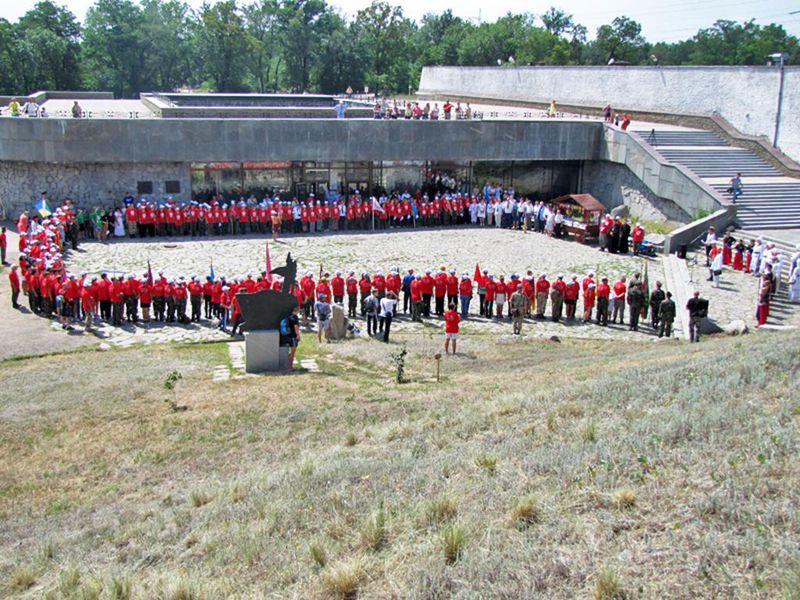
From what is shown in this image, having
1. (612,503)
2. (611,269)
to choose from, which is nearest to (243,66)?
(611,269)

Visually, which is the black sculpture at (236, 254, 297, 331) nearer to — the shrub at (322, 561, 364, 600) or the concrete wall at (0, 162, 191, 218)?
the shrub at (322, 561, 364, 600)

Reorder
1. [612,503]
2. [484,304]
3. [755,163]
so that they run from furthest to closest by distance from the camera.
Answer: [755,163] < [484,304] < [612,503]

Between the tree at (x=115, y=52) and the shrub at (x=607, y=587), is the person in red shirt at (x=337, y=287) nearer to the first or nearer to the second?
the shrub at (x=607, y=587)

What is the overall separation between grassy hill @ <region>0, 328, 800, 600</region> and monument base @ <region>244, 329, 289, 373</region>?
1.27m

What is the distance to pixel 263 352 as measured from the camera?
16.3m

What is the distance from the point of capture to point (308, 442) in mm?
11672

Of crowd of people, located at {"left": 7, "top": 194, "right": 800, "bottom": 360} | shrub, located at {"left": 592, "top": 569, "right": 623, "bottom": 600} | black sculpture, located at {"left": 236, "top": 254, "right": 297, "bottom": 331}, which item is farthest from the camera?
crowd of people, located at {"left": 7, "top": 194, "right": 800, "bottom": 360}

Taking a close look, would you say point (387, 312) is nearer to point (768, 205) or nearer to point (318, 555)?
point (318, 555)

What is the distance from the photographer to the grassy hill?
6629mm

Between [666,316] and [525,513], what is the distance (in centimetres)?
1337

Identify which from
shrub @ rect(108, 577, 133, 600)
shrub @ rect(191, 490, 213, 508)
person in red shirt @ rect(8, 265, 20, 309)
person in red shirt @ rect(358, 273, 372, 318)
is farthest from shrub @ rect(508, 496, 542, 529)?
person in red shirt @ rect(8, 265, 20, 309)

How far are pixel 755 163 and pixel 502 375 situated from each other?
23647mm

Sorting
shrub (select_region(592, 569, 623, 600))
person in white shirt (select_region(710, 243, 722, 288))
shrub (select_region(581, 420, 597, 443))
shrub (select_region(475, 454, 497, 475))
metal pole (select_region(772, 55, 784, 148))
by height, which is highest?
metal pole (select_region(772, 55, 784, 148))

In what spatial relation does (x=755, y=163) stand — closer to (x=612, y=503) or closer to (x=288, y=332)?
(x=288, y=332)
